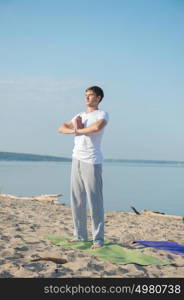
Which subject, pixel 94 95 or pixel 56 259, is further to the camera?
pixel 94 95

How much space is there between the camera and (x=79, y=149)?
211 inches

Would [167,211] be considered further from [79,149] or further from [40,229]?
[79,149]

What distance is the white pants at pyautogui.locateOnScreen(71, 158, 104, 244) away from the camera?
5227 millimetres

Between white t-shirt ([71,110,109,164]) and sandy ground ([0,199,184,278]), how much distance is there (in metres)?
1.15

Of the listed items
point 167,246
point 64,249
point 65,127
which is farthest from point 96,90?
point 167,246

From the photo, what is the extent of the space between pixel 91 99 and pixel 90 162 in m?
0.80

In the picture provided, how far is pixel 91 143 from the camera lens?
207 inches

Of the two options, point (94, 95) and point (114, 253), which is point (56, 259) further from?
point (94, 95)

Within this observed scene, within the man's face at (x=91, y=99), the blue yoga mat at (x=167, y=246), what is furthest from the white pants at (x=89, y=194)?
the blue yoga mat at (x=167, y=246)

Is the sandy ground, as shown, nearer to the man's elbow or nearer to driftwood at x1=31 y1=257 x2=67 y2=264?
driftwood at x1=31 y1=257 x2=67 y2=264

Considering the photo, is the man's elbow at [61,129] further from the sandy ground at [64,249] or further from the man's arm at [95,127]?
the sandy ground at [64,249]

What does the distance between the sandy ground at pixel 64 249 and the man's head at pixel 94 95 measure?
1.86m

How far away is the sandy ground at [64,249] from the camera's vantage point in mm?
4191

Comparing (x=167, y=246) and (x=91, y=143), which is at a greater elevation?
(x=91, y=143)
